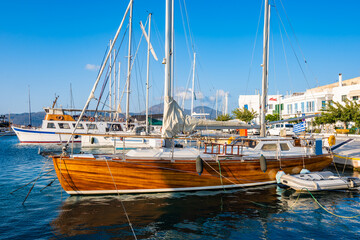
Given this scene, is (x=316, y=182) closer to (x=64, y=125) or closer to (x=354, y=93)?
(x=354, y=93)

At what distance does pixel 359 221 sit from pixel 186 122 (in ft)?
21.9

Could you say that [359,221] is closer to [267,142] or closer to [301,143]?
[267,142]

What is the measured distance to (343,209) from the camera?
8781mm

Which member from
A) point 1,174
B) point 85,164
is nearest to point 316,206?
point 85,164

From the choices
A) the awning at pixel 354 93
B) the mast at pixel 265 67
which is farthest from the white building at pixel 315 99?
the mast at pixel 265 67

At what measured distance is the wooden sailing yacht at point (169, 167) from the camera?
30.1 feet

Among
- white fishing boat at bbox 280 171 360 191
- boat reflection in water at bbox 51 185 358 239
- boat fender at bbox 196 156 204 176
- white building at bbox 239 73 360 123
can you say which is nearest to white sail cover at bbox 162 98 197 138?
boat fender at bbox 196 156 204 176

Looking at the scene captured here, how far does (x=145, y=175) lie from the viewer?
373 inches

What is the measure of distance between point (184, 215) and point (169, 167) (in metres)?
1.98

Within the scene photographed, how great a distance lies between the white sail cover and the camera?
395 inches

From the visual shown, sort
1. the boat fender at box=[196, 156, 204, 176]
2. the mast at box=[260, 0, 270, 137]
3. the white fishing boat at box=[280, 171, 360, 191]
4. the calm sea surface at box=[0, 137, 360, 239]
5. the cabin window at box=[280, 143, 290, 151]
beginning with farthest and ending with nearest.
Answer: the mast at box=[260, 0, 270, 137] → the cabin window at box=[280, 143, 290, 151] → the white fishing boat at box=[280, 171, 360, 191] → the boat fender at box=[196, 156, 204, 176] → the calm sea surface at box=[0, 137, 360, 239]

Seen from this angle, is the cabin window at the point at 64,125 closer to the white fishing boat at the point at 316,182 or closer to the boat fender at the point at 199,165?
the boat fender at the point at 199,165

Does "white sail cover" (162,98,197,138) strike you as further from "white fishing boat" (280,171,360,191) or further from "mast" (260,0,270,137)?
"mast" (260,0,270,137)

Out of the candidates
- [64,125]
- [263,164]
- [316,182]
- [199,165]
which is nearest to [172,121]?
[199,165]
